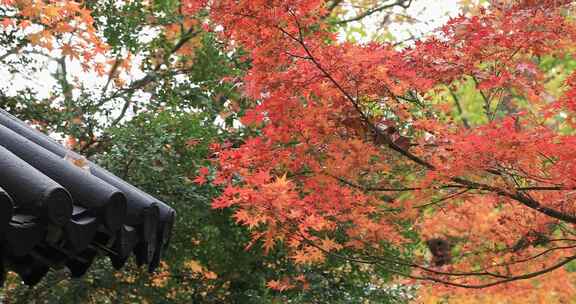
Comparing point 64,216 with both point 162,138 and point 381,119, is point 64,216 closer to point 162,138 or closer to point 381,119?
point 381,119

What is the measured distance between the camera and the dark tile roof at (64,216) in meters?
2.21

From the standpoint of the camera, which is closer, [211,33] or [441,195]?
[441,195]

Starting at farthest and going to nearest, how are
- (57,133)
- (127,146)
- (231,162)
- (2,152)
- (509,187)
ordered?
(57,133), (127,146), (231,162), (509,187), (2,152)

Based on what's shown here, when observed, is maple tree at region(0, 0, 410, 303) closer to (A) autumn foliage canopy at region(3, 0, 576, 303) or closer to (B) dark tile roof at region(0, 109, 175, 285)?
(A) autumn foliage canopy at region(3, 0, 576, 303)

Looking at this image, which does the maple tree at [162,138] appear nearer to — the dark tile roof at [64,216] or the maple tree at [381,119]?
the maple tree at [381,119]

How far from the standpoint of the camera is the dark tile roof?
2211 millimetres

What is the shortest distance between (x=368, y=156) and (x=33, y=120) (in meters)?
4.19

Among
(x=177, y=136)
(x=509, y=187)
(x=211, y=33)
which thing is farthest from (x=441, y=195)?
(x=211, y=33)

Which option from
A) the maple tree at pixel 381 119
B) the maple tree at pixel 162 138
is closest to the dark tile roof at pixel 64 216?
the maple tree at pixel 381 119

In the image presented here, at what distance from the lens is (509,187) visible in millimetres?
5230

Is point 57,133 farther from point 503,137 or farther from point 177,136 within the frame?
point 503,137

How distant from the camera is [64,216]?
2.26 meters

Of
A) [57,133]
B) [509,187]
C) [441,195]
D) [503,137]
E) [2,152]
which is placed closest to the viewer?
[2,152]

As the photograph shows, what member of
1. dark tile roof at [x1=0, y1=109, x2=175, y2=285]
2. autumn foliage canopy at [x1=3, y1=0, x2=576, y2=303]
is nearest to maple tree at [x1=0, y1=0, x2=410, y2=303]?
autumn foliage canopy at [x1=3, y1=0, x2=576, y2=303]
